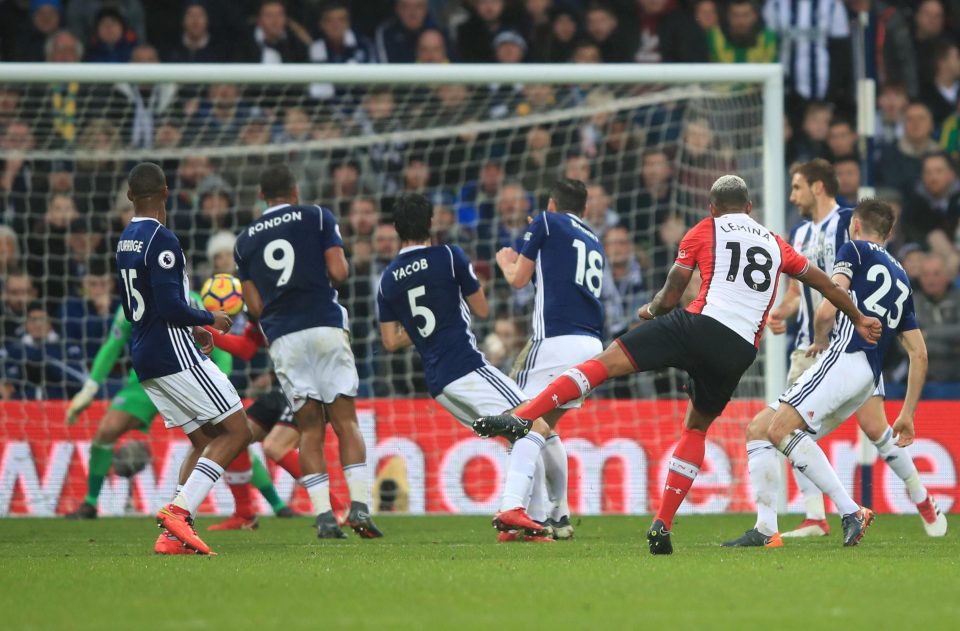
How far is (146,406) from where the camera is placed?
1127cm

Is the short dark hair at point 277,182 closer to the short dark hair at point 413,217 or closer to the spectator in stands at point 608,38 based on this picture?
the short dark hair at point 413,217

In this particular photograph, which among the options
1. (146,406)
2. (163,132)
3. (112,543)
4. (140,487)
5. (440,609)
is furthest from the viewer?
(163,132)

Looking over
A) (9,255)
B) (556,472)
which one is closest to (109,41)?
(9,255)

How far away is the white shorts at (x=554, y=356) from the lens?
30.4 feet

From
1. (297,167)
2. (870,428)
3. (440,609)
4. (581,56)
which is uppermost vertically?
(581,56)

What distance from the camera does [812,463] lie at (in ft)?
27.6

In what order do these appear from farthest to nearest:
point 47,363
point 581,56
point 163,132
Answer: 1. point 581,56
2. point 163,132
3. point 47,363

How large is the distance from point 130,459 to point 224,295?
121 inches

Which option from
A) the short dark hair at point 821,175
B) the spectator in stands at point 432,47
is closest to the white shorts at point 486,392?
the short dark hair at point 821,175

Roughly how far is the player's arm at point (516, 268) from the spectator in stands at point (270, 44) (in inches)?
294

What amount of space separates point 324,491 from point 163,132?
5.94 metres

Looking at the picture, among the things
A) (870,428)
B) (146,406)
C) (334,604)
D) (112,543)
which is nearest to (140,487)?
(146,406)

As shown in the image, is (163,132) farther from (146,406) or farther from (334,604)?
(334,604)

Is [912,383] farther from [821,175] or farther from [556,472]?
[556,472]
